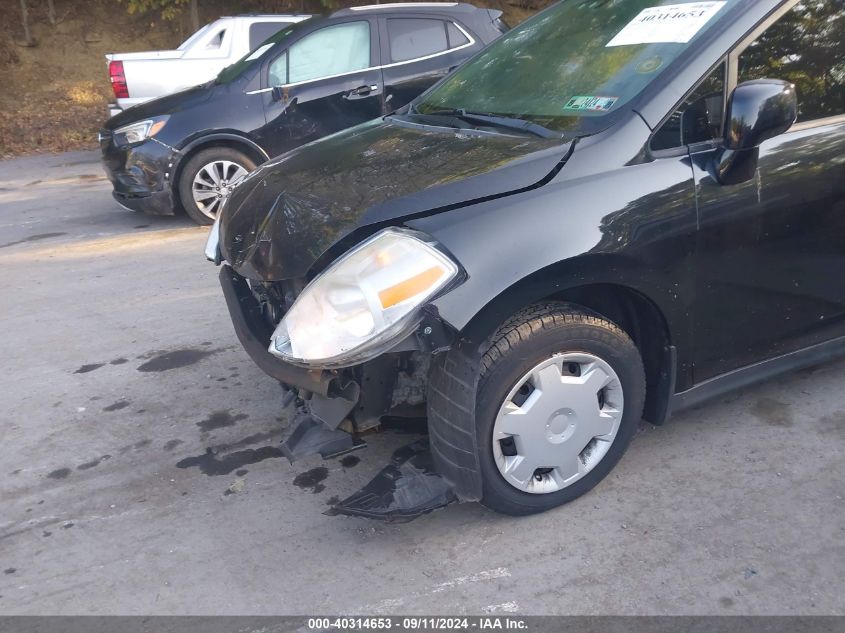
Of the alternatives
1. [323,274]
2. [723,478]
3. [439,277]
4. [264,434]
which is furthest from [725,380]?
[264,434]

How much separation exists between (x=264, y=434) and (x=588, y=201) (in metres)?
1.84

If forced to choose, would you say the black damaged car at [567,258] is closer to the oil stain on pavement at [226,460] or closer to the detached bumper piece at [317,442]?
the detached bumper piece at [317,442]

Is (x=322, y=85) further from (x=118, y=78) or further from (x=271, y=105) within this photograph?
(x=118, y=78)

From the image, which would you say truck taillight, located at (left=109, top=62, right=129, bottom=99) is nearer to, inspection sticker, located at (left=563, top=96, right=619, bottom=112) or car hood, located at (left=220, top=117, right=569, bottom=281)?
car hood, located at (left=220, top=117, right=569, bottom=281)

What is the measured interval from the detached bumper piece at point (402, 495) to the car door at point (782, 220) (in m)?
1.10

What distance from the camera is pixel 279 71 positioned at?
7.52m

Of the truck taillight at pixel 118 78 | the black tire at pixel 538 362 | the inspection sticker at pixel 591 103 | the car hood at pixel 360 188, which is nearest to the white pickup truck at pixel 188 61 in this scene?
the truck taillight at pixel 118 78

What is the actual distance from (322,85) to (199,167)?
4.52ft

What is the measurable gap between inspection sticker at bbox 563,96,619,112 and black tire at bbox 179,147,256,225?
195 inches

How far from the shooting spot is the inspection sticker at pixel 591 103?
114 inches

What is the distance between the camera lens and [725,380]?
312cm

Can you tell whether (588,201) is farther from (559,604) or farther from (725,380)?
(559,604)

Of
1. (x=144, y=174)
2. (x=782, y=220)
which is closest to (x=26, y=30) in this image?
(x=144, y=174)

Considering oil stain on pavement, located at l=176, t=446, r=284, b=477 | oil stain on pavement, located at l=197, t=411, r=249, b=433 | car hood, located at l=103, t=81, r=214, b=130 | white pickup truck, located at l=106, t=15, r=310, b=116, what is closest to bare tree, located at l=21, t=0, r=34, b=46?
white pickup truck, located at l=106, t=15, r=310, b=116
